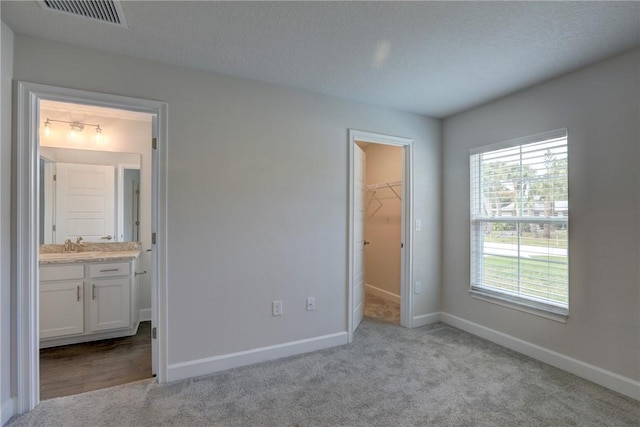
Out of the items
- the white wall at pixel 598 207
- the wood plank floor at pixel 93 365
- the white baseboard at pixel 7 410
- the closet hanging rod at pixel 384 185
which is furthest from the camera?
the closet hanging rod at pixel 384 185

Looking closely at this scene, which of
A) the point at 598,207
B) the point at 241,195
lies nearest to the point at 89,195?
the point at 241,195

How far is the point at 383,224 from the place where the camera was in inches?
182

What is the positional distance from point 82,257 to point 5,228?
4.15ft

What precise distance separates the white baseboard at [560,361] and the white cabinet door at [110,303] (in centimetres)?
355

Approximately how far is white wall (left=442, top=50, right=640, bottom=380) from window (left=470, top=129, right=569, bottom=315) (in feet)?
0.31

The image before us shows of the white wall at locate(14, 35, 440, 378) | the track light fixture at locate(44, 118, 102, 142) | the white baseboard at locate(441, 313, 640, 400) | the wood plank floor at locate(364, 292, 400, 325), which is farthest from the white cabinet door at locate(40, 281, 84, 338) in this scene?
the white baseboard at locate(441, 313, 640, 400)

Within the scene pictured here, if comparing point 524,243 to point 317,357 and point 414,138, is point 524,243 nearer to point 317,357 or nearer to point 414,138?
point 414,138

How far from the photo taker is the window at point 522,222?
2506 mm

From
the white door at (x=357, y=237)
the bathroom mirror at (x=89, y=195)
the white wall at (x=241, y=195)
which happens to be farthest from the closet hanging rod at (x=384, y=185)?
the bathroom mirror at (x=89, y=195)

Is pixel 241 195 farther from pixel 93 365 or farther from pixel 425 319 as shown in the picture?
pixel 425 319

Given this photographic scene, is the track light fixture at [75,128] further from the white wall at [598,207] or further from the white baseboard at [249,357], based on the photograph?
the white wall at [598,207]

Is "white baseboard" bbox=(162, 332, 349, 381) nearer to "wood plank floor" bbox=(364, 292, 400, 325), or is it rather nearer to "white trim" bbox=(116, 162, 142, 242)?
"wood plank floor" bbox=(364, 292, 400, 325)

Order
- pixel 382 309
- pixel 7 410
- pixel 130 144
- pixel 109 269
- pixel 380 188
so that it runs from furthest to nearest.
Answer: pixel 380 188, pixel 382 309, pixel 130 144, pixel 109 269, pixel 7 410

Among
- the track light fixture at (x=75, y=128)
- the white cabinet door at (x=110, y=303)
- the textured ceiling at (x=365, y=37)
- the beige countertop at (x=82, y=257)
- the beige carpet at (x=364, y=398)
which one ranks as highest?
the textured ceiling at (x=365, y=37)
